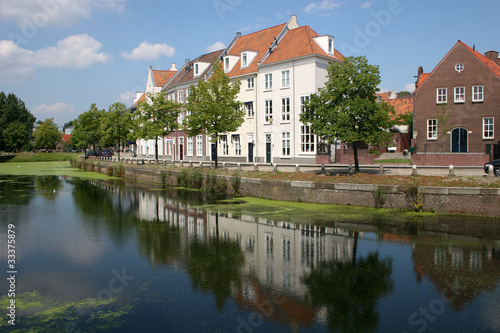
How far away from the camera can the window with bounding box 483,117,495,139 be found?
3525 centimetres

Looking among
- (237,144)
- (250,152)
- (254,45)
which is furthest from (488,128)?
(254,45)

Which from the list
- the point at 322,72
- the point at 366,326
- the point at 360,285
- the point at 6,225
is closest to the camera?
the point at 366,326

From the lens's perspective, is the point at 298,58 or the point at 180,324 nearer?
the point at 180,324

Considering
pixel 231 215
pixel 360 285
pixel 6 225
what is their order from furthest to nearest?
pixel 231 215
pixel 6 225
pixel 360 285

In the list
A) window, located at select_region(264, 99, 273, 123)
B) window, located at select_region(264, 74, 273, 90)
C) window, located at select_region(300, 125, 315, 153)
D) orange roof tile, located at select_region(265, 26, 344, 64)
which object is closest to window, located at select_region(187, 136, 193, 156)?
window, located at select_region(264, 99, 273, 123)

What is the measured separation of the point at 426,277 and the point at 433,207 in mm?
7824

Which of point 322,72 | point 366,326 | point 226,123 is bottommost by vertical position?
point 366,326

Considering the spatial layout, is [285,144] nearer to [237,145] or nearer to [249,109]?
[249,109]

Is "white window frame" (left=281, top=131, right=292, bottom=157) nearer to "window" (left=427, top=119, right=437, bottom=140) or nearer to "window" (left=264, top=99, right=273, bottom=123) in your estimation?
"window" (left=264, top=99, right=273, bottom=123)

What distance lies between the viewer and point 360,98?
2162 centimetres

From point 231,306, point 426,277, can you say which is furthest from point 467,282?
point 231,306

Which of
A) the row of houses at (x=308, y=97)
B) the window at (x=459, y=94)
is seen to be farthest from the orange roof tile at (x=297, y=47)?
the window at (x=459, y=94)

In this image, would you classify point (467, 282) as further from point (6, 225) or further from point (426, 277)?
point (6, 225)

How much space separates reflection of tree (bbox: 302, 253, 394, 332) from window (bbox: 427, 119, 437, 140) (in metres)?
32.0
